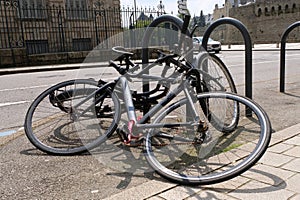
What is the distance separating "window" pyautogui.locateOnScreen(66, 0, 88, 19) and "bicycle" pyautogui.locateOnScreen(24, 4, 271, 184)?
21.1 metres

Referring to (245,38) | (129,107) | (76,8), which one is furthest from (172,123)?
(76,8)

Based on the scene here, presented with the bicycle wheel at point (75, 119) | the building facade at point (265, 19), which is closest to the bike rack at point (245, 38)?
the bicycle wheel at point (75, 119)

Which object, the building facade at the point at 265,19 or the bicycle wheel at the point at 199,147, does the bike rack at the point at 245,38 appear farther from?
the building facade at the point at 265,19

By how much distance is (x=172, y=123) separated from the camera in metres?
3.10

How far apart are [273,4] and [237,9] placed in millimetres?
6493

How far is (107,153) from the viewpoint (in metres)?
3.45

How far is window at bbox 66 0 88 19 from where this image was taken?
23794 mm

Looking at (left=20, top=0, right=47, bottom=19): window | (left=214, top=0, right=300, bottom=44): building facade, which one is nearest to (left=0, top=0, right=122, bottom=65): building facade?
(left=20, top=0, right=47, bottom=19): window

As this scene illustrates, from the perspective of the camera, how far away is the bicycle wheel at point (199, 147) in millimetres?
2592

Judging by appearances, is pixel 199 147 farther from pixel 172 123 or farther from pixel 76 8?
pixel 76 8

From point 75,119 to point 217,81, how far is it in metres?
1.76

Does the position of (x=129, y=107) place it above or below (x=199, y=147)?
above

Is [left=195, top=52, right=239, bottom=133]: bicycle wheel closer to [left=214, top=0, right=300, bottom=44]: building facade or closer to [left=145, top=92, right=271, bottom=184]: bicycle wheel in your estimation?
[left=145, top=92, right=271, bottom=184]: bicycle wheel

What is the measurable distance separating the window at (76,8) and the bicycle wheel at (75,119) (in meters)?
20.9
